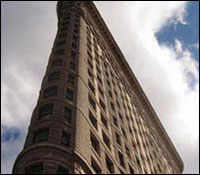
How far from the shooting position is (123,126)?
45.7 meters

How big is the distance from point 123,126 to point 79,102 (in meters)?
13.5

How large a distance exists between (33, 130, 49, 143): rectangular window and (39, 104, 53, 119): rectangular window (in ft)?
7.61

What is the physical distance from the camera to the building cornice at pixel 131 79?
234ft

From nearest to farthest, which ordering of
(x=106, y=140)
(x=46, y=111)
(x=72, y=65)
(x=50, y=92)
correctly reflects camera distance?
1. (x=46, y=111)
2. (x=50, y=92)
3. (x=106, y=140)
4. (x=72, y=65)

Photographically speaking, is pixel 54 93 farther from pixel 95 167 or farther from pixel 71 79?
pixel 95 167

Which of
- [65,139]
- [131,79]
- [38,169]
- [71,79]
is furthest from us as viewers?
[131,79]

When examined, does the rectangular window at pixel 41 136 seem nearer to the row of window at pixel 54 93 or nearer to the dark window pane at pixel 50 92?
the row of window at pixel 54 93

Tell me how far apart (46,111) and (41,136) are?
368cm

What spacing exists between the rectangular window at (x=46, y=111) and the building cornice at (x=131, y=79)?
1650 inches

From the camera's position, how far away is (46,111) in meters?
31.2

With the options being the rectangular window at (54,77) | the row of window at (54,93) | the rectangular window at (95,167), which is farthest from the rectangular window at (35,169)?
the rectangular window at (54,77)

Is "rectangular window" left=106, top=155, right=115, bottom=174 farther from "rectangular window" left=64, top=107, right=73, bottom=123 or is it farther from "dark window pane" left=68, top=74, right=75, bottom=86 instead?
"dark window pane" left=68, top=74, right=75, bottom=86

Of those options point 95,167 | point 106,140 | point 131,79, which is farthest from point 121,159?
point 131,79

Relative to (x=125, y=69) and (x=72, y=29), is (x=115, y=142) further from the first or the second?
(x=125, y=69)
